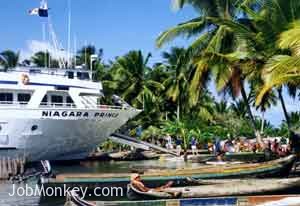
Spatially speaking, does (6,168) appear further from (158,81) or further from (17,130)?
(158,81)

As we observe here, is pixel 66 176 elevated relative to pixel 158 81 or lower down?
lower down

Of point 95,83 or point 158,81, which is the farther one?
point 158,81

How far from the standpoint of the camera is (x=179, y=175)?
794 inches

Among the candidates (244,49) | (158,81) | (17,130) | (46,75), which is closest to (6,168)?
(17,130)

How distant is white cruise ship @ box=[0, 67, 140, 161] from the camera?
31.8 meters

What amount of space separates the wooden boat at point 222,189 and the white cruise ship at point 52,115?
632 inches

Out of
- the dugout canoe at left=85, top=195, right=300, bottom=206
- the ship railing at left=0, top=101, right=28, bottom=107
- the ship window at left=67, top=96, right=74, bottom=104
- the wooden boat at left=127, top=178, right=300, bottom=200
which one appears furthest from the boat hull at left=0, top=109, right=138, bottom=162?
the dugout canoe at left=85, top=195, right=300, bottom=206

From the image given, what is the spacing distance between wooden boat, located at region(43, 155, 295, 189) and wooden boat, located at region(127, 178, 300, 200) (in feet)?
7.49

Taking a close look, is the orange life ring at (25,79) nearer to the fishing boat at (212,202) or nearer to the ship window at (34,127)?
the ship window at (34,127)

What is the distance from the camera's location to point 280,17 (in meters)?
18.1

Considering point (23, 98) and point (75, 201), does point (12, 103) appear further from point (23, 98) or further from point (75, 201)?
point (75, 201)

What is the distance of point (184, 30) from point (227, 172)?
10.7m

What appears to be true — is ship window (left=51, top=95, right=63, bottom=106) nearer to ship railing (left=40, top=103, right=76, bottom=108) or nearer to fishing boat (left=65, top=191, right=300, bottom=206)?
ship railing (left=40, top=103, right=76, bottom=108)

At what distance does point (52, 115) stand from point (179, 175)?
1460cm
